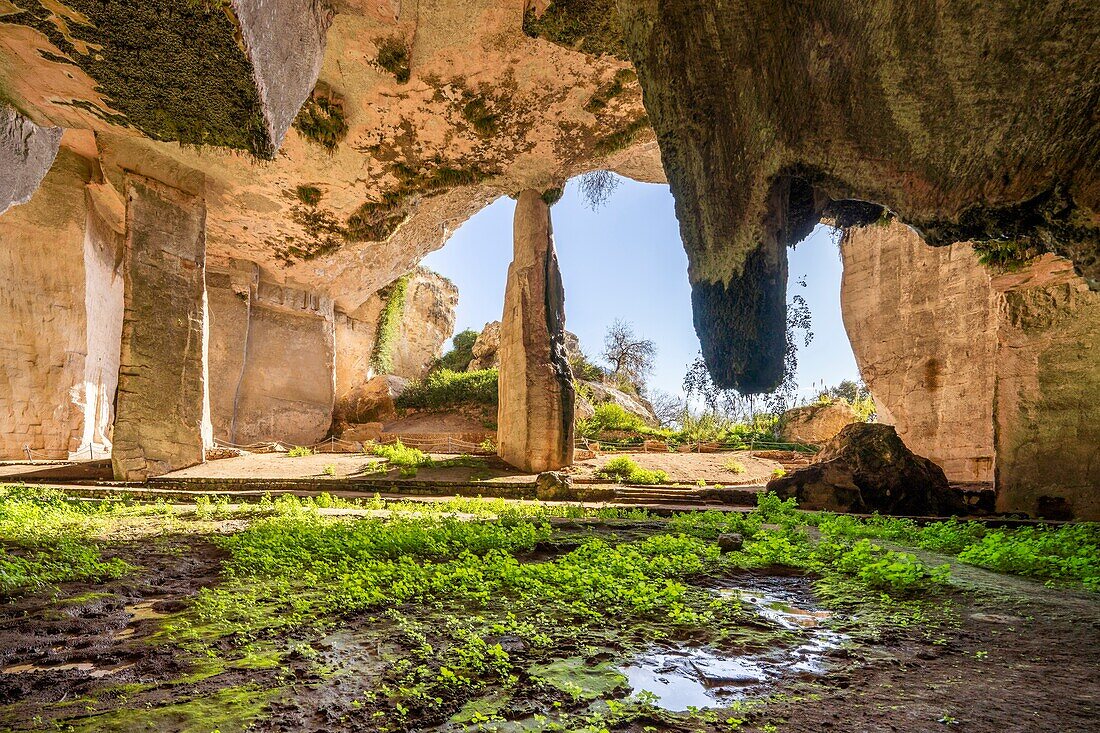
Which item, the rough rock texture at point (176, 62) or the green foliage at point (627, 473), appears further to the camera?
the green foliage at point (627, 473)

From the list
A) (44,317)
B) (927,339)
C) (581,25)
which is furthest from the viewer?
(927,339)

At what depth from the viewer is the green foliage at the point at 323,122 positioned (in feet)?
33.2

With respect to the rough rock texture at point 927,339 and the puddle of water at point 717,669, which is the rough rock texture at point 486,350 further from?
the puddle of water at point 717,669

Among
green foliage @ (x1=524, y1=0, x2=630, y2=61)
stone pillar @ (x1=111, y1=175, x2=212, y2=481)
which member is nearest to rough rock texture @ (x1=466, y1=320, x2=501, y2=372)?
stone pillar @ (x1=111, y1=175, x2=212, y2=481)

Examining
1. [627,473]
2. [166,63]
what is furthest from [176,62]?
[627,473]

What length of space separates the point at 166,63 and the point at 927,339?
14.2 metres

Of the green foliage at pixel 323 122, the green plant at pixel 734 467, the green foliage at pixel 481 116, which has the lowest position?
the green plant at pixel 734 467

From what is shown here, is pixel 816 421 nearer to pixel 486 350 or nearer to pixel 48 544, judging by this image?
pixel 486 350

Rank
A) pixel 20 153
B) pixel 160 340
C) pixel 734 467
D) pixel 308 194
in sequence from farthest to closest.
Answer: pixel 734 467 < pixel 308 194 < pixel 160 340 < pixel 20 153

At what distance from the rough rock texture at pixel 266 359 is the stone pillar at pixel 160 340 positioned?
4373mm

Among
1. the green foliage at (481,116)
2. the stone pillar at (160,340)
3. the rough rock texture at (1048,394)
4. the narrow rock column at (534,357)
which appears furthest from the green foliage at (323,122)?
the rough rock texture at (1048,394)

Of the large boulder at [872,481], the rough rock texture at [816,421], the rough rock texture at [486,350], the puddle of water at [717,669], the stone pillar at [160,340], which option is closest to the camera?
the puddle of water at [717,669]

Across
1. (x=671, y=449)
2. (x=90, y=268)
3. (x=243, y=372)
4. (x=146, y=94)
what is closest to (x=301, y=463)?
(x=243, y=372)

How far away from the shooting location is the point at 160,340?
9711mm
